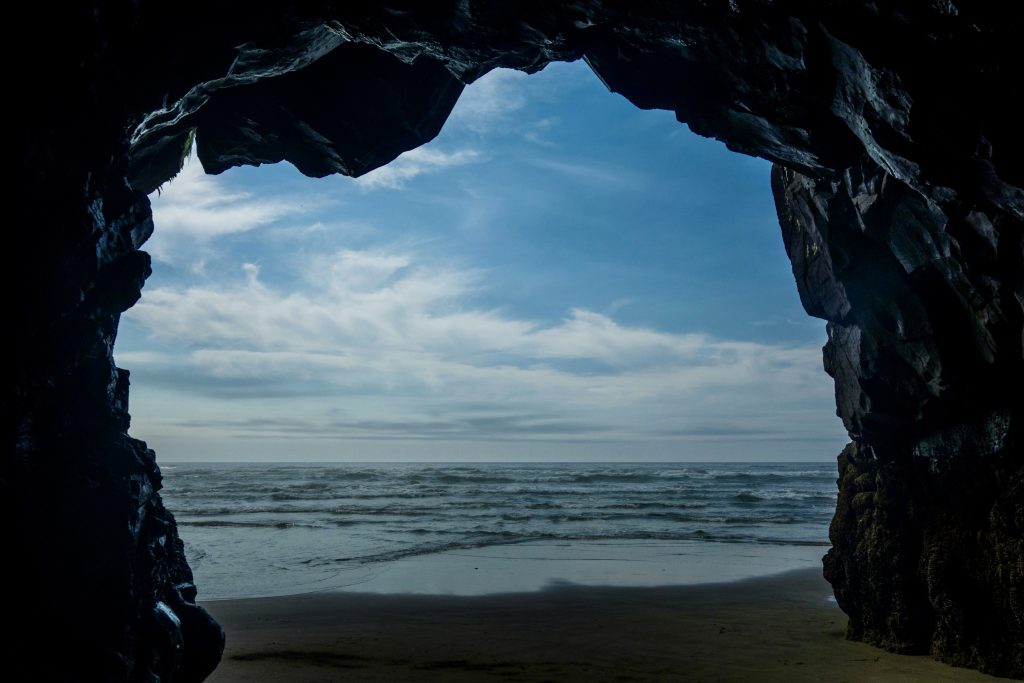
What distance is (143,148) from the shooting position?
8.72 m

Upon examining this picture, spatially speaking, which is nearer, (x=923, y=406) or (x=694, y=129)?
(x=923, y=406)

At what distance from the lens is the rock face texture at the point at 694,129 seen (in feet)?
17.6

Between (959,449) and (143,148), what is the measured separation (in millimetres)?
12627

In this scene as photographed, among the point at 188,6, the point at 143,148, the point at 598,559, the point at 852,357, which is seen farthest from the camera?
the point at 598,559

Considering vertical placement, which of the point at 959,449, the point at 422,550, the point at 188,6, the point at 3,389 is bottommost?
the point at 422,550

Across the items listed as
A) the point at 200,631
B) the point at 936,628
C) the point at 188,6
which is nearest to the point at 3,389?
the point at 200,631

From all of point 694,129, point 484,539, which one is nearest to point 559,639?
point 694,129

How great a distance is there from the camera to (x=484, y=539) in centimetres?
2158

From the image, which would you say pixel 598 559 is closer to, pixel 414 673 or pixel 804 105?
pixel 414 673

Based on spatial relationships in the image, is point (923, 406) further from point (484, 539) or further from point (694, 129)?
point (484, 539)

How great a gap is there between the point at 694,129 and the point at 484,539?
1673 cm

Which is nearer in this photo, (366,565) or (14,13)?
(14,13)

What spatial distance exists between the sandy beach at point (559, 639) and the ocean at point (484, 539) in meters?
1.65

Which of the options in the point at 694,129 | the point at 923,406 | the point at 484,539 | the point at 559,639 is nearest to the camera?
the point at 923,406
